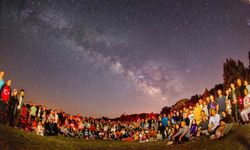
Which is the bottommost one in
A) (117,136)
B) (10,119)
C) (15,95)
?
(117,136)

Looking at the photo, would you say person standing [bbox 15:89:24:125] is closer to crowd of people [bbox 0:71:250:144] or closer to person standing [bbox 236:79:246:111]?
crowd of people [bbox 0:71:250:144]

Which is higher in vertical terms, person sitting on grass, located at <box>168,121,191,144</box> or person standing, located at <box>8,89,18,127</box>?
person standing, located at <box>8,89,18,127</box>

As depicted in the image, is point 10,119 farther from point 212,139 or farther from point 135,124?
point 135,124

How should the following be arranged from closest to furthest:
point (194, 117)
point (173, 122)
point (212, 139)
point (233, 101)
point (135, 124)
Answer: point (212, 139) < point (233, 101) < point (194, 117) < point (173, 122) < point (135, 124)

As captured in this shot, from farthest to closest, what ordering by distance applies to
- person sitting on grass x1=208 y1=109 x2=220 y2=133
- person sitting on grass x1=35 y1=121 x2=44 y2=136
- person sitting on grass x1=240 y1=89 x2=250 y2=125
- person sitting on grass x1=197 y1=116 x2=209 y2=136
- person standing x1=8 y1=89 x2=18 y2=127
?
person sitting on grass x1=35 y1=121 x2=44 y2=136
person sitting on grass x1=197 y1=116 x2=209 y2=136
person sitting on grass x1=208 y1=109 x2=220 y2=133
person standing x1=8 y1=89 x2=18 y2=127
person sitting on grass x1=240 y1=89 x2=250 y2=125

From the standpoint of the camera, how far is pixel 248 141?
33.1ft

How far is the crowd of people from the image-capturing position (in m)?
12.3

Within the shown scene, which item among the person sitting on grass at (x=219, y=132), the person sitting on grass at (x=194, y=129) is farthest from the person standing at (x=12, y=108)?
the person sitting on grass at (x=219, y=132)

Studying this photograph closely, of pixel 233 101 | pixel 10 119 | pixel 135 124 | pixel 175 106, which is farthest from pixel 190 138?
pixel 175 106

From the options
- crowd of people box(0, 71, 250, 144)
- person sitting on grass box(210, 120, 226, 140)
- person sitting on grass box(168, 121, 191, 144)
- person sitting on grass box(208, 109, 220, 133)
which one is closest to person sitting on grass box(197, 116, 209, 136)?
crowd of people box(0, 71, 250, 144)

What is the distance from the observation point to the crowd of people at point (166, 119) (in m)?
12.3

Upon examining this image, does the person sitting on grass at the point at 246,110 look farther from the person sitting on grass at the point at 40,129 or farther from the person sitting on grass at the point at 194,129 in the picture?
the person sitting on grass at the point at 40,129

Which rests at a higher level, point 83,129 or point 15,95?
point 15,95

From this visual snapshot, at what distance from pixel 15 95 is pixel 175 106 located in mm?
35387
